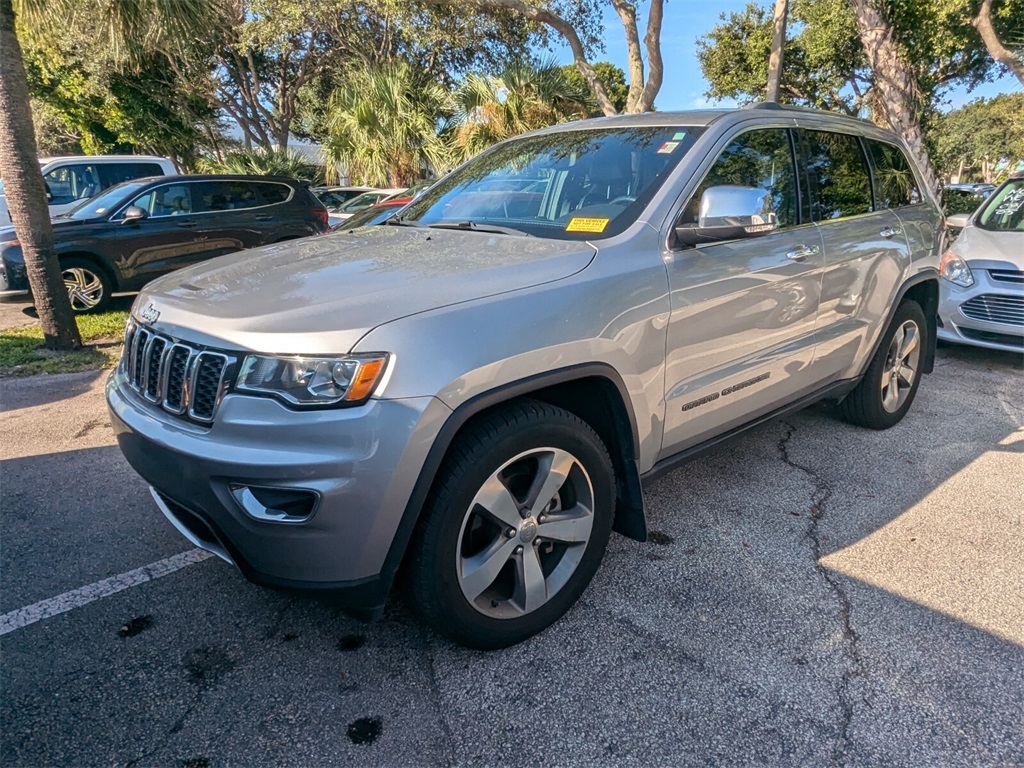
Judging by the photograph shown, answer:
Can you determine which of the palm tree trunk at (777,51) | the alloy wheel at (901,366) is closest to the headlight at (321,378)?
the alloy wheel at (901,366)

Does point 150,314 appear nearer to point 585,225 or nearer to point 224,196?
point 585,225

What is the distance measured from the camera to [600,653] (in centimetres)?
245

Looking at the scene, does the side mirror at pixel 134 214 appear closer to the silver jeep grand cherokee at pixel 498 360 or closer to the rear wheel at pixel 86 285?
the rear wheel at pixel 86 285

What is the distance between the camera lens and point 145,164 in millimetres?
11195

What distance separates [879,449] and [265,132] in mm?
23752

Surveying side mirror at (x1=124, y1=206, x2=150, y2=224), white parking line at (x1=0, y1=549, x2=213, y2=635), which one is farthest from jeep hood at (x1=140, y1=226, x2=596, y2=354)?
side mirror at (x1=124, y1=206, x2=150, y2=224)

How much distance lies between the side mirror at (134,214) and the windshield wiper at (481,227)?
6302mm

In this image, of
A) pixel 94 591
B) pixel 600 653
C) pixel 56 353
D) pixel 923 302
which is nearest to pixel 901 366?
pixel 923 302

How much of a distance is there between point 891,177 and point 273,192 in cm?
804

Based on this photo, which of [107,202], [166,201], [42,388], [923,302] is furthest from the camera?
[166,201]

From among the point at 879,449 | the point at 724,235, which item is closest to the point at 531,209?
the point at 724,235

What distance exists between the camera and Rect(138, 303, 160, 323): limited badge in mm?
2401

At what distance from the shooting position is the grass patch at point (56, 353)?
230 inches

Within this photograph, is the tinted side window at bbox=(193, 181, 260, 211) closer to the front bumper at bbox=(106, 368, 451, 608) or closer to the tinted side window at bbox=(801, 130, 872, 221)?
the tinted side window at bbox=(801, 130, 872, 221)
